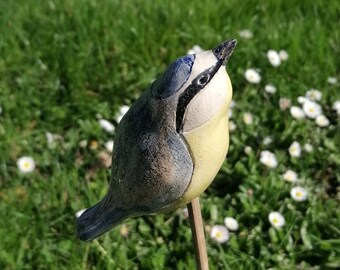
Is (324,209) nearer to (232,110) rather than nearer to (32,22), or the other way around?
(232,110)

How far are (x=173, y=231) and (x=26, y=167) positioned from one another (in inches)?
25.0

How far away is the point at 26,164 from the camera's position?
7.90 ft

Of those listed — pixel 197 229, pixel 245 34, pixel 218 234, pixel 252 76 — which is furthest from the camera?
pixel 245 34

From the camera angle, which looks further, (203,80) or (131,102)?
(131,102)

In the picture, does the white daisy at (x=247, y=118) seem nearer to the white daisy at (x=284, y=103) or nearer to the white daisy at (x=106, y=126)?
the white daisy at (x=284, y=103)

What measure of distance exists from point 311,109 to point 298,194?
45cm

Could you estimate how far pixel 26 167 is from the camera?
2.40 m

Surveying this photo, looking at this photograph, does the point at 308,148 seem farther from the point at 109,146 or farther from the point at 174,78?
the point at 174,78

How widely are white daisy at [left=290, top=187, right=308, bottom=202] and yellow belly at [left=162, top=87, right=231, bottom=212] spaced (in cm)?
93

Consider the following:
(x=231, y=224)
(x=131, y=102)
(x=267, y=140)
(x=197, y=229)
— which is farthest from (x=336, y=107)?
(x=197, y=229)

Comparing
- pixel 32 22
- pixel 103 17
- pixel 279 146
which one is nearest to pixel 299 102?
pixel 279 146

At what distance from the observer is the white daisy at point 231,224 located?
217 centimetres

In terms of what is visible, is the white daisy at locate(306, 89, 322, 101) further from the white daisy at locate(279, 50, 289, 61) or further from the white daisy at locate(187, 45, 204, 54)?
the white daisy at locate(187, 45, 204, 54)

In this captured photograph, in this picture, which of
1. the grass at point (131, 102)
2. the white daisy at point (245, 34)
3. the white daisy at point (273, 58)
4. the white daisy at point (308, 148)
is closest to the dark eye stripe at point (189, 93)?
the grass at point (131, 102)
